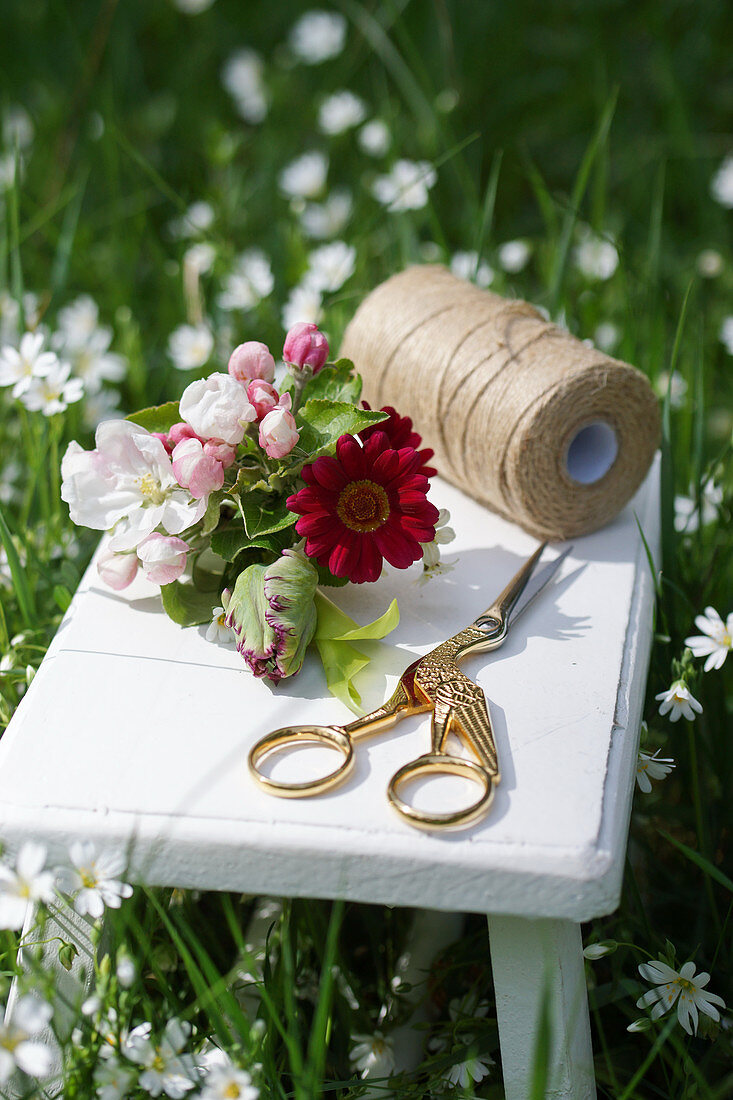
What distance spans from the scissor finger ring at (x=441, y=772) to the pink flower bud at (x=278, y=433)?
298mm

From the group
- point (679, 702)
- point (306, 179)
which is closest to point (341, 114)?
point (306, 179)

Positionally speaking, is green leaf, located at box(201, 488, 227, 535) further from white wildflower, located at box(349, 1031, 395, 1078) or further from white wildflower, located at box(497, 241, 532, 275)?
white wildflower, located at box(497, 241, 532, 275)

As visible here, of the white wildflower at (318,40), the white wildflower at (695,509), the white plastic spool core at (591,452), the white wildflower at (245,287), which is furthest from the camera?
the white wildflower at (318,40)

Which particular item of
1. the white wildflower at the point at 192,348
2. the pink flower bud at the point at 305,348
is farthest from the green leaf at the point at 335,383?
the white wildflower at the point at 192,348

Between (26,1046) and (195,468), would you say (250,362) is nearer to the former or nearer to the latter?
(195,468)

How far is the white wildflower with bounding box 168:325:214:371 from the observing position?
5.52ft

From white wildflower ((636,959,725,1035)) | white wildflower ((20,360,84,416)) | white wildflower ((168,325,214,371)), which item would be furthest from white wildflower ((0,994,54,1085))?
white wildflower ((168,325,214,371))

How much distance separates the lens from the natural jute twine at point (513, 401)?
1104 mm

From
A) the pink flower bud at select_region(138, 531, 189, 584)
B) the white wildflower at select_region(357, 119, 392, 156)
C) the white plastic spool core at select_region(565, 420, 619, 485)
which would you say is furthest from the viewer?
the white wildflower at select_region(357, 119, 392, 156)

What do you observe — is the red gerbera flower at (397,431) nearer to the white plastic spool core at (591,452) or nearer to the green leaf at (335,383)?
the green leaf at (335,383)

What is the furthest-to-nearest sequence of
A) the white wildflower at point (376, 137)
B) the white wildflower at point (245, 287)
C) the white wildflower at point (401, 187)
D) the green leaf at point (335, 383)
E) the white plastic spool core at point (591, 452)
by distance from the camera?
the white wildflower at point (376, 137)
the white wildflower at point (401, 187)
the white wildflower at point (245, 287)
the white plastic spool core at point (591, 452)
the green leaf at point (335, 383)

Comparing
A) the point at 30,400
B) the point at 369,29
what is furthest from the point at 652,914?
the point at 369,29

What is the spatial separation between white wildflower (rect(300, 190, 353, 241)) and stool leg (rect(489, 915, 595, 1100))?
1.59 metres

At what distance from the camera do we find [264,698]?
0.89 m
